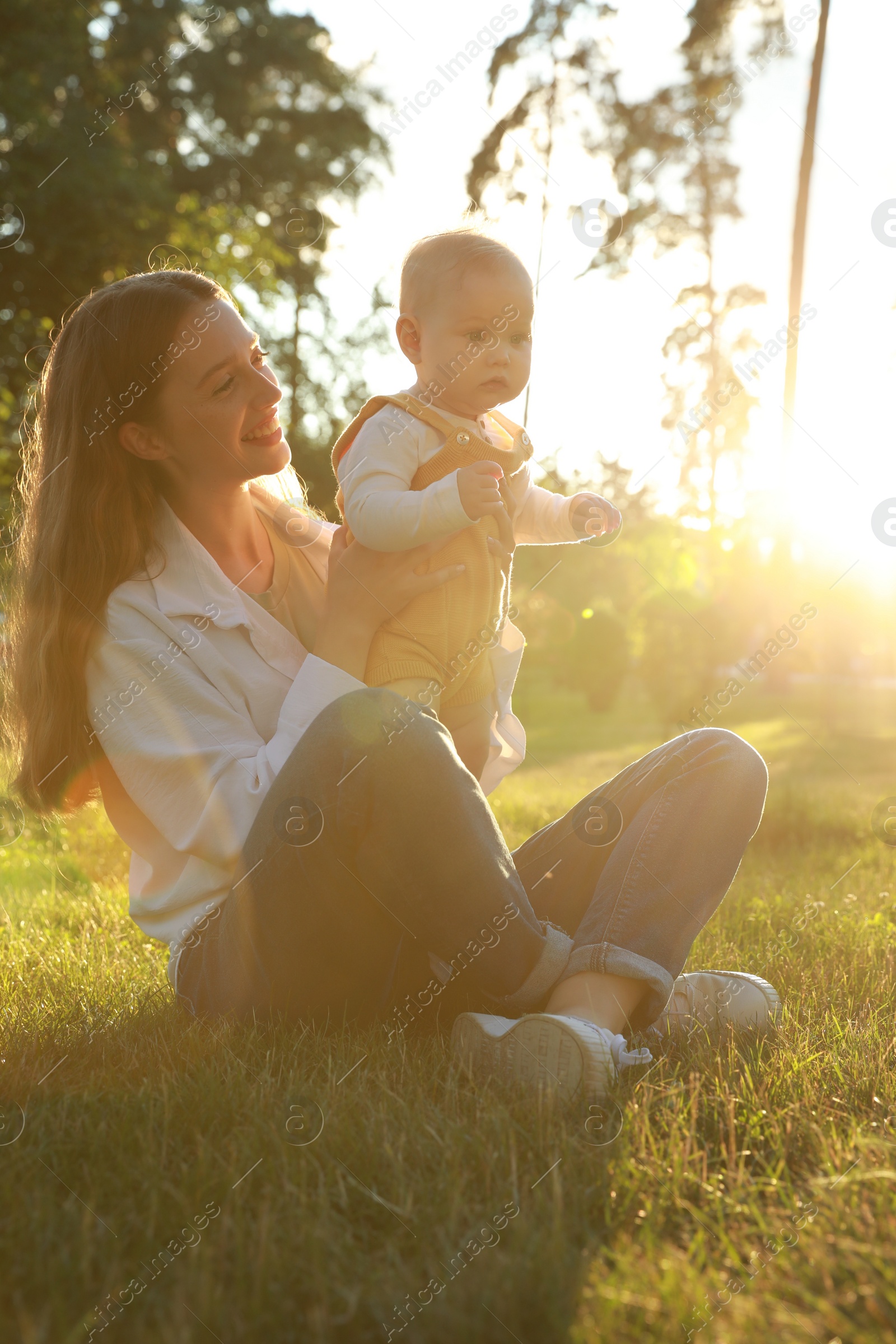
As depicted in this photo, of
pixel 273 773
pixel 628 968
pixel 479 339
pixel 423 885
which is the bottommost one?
pixel 628 968

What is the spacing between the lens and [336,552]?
2604 mm

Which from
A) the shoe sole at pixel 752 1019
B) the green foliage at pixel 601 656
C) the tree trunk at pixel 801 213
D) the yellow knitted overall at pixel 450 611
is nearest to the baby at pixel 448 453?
the yellow knitted overall at pixel 450 611

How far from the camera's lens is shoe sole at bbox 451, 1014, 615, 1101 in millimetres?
1746

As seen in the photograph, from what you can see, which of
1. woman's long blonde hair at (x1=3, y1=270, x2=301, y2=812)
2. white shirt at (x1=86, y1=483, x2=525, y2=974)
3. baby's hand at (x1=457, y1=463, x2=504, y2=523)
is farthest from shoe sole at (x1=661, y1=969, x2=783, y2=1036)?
woman's long blonde hair at (x1=3, y1=270, x2=301, y2=812)

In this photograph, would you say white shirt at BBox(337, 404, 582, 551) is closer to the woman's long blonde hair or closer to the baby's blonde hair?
the baby's blonde hair

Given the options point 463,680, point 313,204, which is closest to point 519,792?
point 463,680

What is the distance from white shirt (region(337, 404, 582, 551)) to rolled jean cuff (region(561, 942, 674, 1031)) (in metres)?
1.03

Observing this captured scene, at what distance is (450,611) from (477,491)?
347mm

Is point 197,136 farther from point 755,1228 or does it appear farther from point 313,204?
point 755,1228

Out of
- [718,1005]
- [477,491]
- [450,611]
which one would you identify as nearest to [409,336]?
[477,491]

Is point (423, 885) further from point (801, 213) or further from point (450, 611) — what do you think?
point (801, 213)

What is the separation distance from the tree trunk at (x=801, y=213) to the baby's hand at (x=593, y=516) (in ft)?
31.4

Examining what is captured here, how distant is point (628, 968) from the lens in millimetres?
1905

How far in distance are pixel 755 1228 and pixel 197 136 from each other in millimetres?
17583
